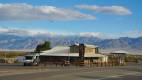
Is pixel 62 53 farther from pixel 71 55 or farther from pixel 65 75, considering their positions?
pixel 65 75

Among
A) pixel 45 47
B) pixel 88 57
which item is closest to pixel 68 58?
pixel 88 57

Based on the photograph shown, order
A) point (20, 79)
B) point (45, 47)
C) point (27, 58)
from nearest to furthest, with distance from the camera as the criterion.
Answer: point (20, 79) → point (27, 58) → point (45, 47)

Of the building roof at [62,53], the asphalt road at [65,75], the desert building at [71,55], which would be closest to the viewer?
the asphalt road at [65,75]

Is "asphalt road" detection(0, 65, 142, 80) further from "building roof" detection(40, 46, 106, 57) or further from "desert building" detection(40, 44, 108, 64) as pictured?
"building roof" detection(40, 46, 106, 57)

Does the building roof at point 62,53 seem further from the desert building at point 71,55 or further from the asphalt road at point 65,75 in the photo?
the asphalt road at point 65,75

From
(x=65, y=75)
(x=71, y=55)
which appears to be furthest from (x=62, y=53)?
(x=65, y=75)

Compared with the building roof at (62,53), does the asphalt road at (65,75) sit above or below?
below

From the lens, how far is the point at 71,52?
4360 inches

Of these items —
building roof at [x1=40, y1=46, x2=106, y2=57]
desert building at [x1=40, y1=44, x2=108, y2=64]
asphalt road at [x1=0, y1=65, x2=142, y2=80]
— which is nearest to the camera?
asphalt road at [x1=0, y1=65, x2=142, y2=80]

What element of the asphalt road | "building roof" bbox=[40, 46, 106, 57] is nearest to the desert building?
"building roof" bbox=[40, 46, 106, 57]

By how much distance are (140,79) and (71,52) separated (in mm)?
69169

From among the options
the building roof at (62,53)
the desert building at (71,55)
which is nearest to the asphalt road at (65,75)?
the desert building at (71,55)

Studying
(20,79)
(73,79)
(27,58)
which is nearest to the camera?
(20,79)

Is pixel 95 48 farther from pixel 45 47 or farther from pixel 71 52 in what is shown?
pixel 45 47
